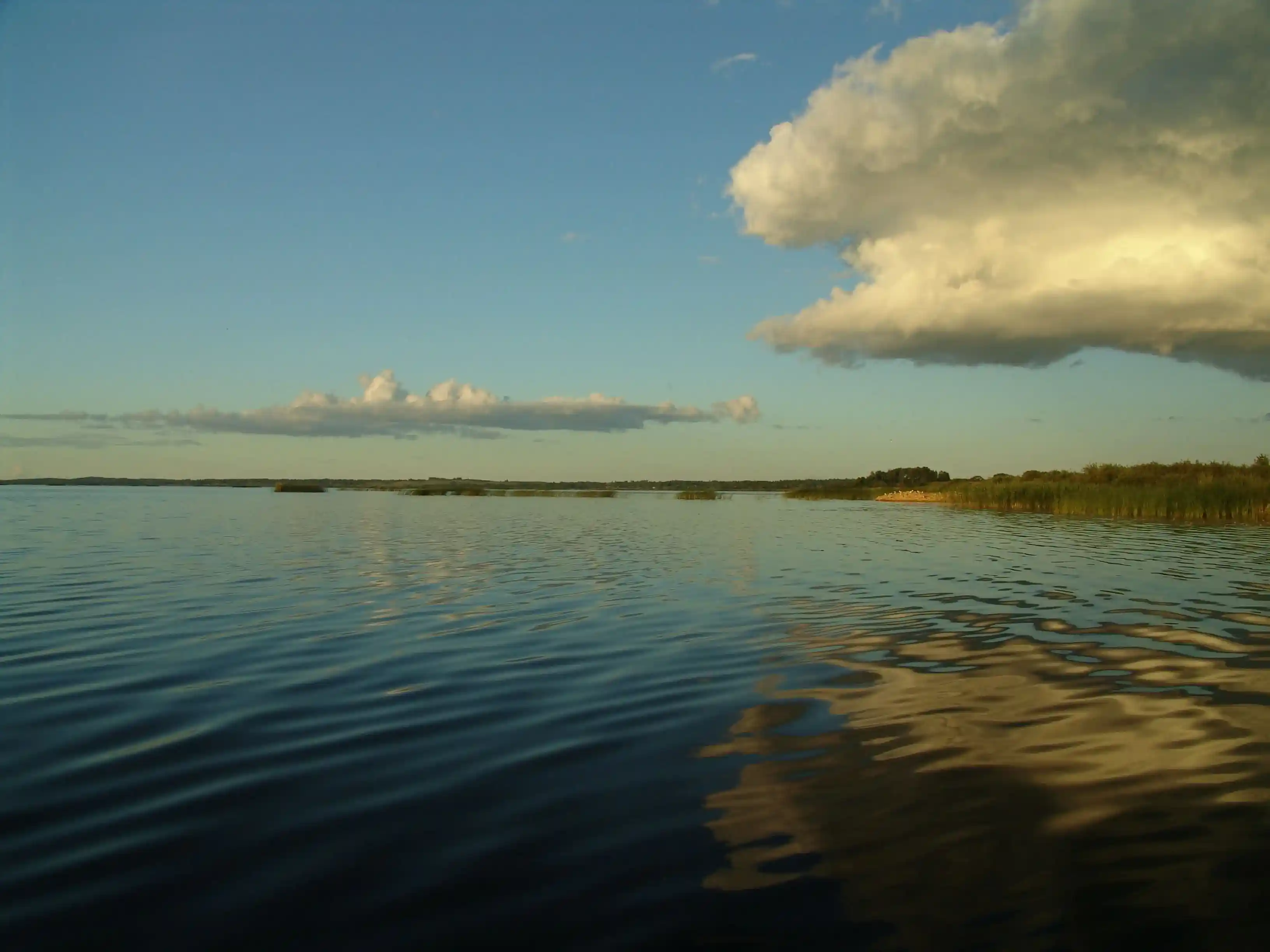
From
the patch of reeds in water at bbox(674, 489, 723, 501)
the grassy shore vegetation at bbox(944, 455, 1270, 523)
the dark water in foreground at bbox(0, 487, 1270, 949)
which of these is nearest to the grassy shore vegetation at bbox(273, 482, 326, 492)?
the patch of reeds in water at bbox(674, 489, 723, 501)

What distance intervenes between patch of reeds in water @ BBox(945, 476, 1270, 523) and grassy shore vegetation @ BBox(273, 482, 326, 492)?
103 meters

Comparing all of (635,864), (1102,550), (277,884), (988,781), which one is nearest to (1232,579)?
(1102,550)

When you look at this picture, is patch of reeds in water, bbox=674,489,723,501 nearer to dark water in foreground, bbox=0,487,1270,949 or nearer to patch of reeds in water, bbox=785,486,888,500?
patch of reeds in water, bbox=785,486,888,500

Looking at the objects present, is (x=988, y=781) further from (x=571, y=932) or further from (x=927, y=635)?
(x=927, y=635)

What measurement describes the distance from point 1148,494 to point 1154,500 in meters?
0.76

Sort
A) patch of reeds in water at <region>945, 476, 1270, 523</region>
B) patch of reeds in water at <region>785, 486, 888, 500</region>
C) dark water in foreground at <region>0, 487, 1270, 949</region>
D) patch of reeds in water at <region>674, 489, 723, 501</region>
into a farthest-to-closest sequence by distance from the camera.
Answer: patch of reeds in water at <region>785, 486, 888, 500</region> < patch of reeds in water at <region>674, 489, 723, 501</region> < patch of reeds in water at <region>945, 476, 1270, 523</region> < dark water in foreground at <region>0, 487, 1270, 949</region>

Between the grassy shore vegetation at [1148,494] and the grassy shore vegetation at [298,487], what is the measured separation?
98.8 metres

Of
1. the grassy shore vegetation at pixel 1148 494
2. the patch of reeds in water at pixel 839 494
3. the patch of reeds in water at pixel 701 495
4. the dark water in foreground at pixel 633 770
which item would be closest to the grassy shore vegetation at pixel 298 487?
the patch of reeds in water at pixel 701 495

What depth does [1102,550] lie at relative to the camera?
3020 centimetres

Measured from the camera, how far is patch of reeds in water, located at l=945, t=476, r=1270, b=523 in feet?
154

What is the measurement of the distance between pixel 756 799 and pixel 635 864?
1.63 meters

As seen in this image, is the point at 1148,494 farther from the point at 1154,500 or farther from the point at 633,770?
the point at 633,770

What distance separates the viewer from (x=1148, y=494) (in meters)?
51.1

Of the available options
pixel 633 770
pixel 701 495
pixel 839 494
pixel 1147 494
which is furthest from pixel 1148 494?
pixel 839 494
